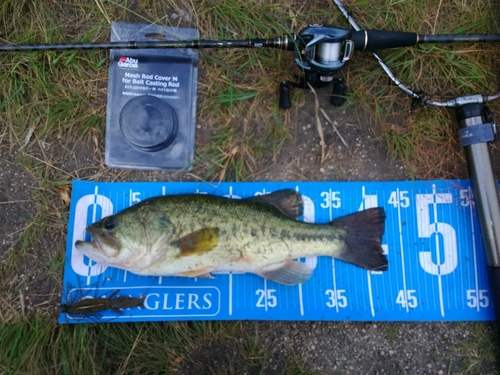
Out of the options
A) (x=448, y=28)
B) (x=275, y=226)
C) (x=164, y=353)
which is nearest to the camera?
(x=275, y=226)

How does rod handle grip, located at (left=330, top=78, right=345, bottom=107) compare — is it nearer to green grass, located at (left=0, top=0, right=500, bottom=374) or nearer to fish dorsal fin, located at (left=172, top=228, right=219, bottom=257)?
green grass, located at (left=0, top=0, right=500, bottom=374)

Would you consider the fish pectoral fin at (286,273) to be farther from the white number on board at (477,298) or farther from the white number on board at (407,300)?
the white number on board at (477,298)

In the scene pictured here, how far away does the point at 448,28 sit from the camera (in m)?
3.17

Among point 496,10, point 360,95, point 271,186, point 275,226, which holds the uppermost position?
point 496,10

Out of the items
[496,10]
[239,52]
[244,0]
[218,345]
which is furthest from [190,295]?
[496,10]

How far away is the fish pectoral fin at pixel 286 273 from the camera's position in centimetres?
283

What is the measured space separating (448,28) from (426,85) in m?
0.53

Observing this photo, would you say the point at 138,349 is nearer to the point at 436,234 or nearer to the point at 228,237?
the point at 228,237

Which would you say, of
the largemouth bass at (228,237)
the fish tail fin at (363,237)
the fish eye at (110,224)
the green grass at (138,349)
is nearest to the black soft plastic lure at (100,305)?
the green grass at (138,349)

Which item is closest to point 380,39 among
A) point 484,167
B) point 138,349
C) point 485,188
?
point 484,167

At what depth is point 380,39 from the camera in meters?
2.78

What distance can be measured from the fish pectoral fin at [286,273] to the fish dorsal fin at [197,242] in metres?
0.47

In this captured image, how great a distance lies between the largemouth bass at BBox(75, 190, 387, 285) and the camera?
104 inches

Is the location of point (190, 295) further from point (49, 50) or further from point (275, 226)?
point (49, 50)
